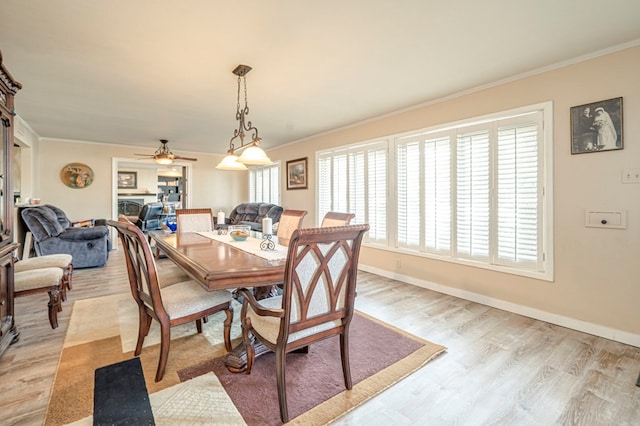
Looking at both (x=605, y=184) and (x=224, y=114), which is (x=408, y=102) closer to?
(x=605, y=184)

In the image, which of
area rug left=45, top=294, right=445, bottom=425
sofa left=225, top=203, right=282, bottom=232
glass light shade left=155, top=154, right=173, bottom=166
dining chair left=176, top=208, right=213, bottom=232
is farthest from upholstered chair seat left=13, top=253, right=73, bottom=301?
sofa left=225, top=203, right=282, bottom=232

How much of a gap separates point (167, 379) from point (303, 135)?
4617mm

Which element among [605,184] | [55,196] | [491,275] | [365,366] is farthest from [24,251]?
[605,184]

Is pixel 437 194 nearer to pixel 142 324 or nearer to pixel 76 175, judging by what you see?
pixel 142 324

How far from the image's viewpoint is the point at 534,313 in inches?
111

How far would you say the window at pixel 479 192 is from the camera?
111 inches

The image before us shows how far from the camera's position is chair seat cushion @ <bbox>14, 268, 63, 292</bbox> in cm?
234

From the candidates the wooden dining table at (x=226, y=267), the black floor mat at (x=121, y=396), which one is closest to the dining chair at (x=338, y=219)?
the wooden dining table at (x=226, y=267)

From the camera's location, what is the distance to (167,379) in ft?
5.89

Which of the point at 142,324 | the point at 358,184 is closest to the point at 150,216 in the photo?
the point at 358,184

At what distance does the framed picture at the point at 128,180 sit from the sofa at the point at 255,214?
5.97 metres

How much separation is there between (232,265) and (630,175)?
3.12 m

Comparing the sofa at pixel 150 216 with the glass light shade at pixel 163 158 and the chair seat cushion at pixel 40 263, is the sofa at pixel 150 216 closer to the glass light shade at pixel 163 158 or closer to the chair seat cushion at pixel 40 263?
the glass light shade at pixel 163 158

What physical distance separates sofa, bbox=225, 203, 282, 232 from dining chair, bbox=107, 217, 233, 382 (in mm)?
3960
